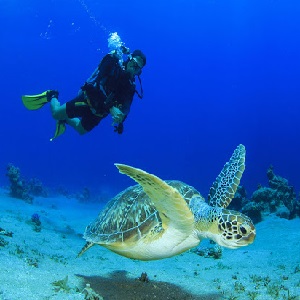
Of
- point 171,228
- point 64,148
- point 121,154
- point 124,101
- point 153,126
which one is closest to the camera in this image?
point 171,228

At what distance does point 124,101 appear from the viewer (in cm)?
780

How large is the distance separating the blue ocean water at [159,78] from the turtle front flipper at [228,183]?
75.7m

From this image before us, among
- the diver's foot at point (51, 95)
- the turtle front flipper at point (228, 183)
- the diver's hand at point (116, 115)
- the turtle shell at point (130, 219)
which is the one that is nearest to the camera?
the turtle shell at point (130, 219)

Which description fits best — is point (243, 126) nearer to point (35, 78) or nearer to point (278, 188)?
point (35, 78)

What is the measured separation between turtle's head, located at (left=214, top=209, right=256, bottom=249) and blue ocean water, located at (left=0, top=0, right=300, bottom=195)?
77.3 m

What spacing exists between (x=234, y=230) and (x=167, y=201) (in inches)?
37.3

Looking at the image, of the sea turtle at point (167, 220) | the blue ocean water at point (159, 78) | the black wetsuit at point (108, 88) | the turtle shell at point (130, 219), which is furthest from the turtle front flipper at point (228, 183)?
the blue ocean water at point (159, 78)

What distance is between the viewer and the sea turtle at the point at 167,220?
3363mm

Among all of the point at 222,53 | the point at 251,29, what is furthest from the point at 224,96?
the point at 251,29

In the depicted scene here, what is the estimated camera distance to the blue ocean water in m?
93.6

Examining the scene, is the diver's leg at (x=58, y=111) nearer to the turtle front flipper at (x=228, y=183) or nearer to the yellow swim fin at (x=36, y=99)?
the yellow swim fin at (x=36, y=99)

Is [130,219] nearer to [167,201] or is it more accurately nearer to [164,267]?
[167,201]

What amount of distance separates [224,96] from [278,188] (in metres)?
140

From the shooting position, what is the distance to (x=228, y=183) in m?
5.05
